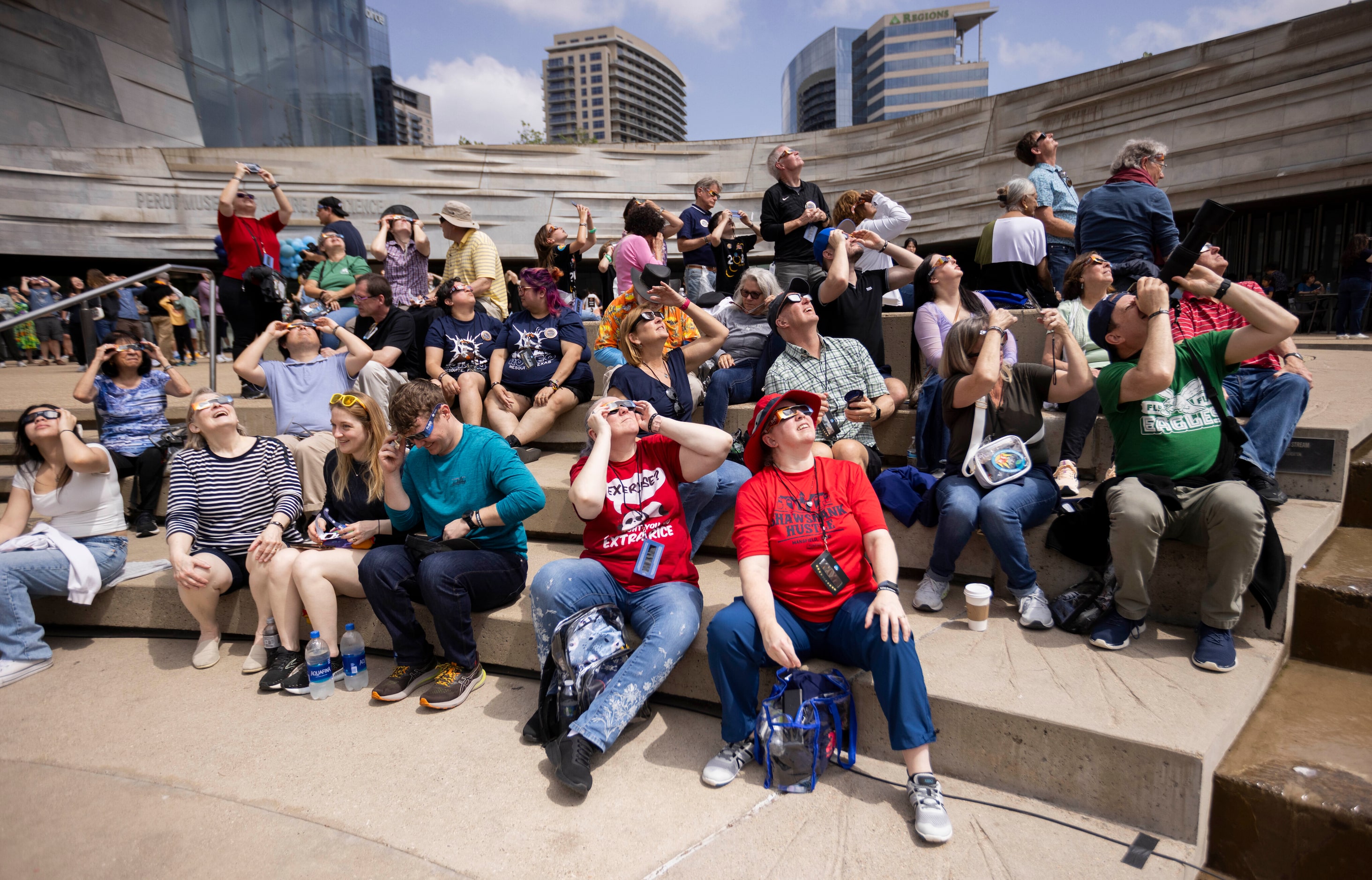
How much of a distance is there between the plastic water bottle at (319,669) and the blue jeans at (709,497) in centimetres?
178

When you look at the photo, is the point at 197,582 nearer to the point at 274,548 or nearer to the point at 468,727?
the point at 274,548

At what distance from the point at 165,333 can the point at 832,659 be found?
11931 millimetres

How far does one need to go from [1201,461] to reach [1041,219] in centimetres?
295

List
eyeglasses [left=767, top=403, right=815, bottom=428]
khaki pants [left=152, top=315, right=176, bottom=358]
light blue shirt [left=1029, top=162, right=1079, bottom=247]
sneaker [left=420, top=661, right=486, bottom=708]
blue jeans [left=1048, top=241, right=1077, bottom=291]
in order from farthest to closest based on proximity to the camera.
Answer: khaki pants [left=152, top=315, right=176, bottom=358], blue jeans [left=1048, top=241, right=1077, bottom=291], light blue shirt [left=1029, top=162, right=1079, bottom=247], sneaker [left=420, top=661, right=486, bottom=708], eyeglasses [left=767, top=403, right=815, bottom=428]

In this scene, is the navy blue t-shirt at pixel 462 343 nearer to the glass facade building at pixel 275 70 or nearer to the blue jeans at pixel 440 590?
the blue jeans at pixel 440 590

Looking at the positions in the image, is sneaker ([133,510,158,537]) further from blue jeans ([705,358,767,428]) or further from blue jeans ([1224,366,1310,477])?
blue jeans ([1224,366,1310,477])

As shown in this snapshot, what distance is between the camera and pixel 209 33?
17250mm

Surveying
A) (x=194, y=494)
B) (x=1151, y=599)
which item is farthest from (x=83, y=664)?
(x=1151, y=599)

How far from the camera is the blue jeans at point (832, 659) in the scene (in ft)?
7.29

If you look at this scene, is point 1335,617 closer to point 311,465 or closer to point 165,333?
point 311,465

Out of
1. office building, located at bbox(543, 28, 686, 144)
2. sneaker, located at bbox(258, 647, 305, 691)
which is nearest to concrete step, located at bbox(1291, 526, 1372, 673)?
sneaker, located at bbox(258, 647, 305, 691)

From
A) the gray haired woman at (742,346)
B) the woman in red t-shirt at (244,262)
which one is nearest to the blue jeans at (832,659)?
the gray haired woman at (742,346)

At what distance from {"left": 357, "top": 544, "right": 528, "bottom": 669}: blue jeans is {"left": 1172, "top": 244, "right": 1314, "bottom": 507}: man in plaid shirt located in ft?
10.2

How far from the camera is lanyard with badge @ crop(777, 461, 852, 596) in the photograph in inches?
96.8
